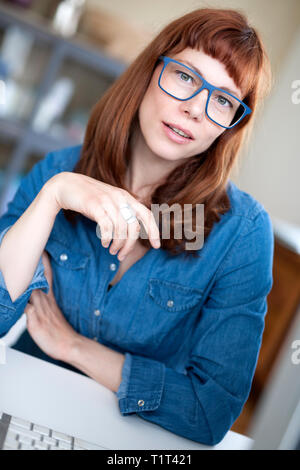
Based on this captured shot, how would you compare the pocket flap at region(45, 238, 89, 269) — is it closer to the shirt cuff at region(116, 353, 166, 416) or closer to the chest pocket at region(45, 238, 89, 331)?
the chest pocket at region(45, 238, 89, 331)

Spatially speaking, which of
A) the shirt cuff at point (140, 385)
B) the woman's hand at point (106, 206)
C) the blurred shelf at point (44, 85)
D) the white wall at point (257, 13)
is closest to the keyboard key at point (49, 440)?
the shirt cuff at point (140, 385)

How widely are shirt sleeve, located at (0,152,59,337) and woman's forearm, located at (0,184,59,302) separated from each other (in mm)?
10

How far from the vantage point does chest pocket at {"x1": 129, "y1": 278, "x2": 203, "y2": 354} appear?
85 cm

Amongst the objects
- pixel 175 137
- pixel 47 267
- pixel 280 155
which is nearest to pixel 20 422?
pixel 47 267

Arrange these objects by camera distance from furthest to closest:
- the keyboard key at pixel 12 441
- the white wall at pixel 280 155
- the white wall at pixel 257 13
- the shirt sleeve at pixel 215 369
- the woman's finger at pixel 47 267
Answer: the white wall at pixel 280 155, the white wall at pixel 257 13, the woman's finger at pixel 47 267, the shirt sleeve at pixel 215 369, the keyboard key at pixel 12 441

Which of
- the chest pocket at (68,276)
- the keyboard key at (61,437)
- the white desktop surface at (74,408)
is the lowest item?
the white desktop surface at (74,408)

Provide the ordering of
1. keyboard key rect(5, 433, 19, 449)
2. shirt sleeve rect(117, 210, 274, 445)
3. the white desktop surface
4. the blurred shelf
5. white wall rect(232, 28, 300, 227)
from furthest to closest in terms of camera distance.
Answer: white wall rect(232, 28, 300, 227)
the blurred shelf
shirt sleeve rect(117, 210, 274, 445)
the white desktop surface
keyboard key rect(5, 433, 19, 449)

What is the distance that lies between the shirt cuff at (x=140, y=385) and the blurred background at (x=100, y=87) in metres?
1.34

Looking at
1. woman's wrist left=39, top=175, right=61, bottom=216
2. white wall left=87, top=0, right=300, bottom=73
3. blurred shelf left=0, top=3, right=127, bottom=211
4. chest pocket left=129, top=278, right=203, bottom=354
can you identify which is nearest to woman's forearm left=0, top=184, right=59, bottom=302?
woman's wrist left=39, top=175, right=61, bottom=216

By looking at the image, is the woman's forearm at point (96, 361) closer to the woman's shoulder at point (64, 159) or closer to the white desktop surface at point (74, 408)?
the white desktop surface at point (74, 408)

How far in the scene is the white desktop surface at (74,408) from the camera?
1.94 ft

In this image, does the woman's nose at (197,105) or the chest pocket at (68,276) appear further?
the chest pocket at (68,276)

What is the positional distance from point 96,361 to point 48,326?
0.34ft
